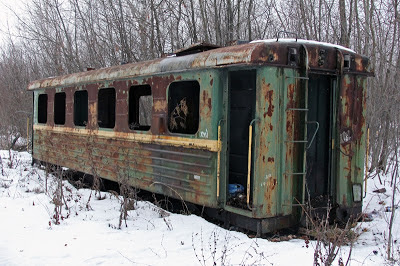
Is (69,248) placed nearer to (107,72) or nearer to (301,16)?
(107,72)

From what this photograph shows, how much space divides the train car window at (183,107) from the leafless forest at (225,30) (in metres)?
2.81

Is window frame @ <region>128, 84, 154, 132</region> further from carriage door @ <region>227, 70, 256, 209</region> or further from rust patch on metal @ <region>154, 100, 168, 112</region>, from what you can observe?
carriage door @ <region>227, 70, 256, 209</region>

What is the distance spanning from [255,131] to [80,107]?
588cm

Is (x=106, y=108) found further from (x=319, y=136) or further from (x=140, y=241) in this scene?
(x=319, y=136)

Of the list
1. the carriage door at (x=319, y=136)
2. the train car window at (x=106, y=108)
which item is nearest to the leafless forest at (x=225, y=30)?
the carriage door at (x=319, y=136)

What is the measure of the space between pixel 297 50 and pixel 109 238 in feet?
10.8

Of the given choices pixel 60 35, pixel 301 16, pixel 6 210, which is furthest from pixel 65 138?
pixel 60 35

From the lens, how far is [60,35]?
59.0 feet

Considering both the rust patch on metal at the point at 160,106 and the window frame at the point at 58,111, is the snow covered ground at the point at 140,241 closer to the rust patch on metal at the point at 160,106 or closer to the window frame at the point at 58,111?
the rust patch on metal at the point at 160,106

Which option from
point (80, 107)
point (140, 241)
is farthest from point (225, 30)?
point (140, 241)

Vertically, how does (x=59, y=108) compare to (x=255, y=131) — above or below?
above

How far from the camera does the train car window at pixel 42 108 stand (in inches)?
440

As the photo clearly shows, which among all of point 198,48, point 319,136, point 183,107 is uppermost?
point 198,48

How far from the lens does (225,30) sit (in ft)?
43.8
